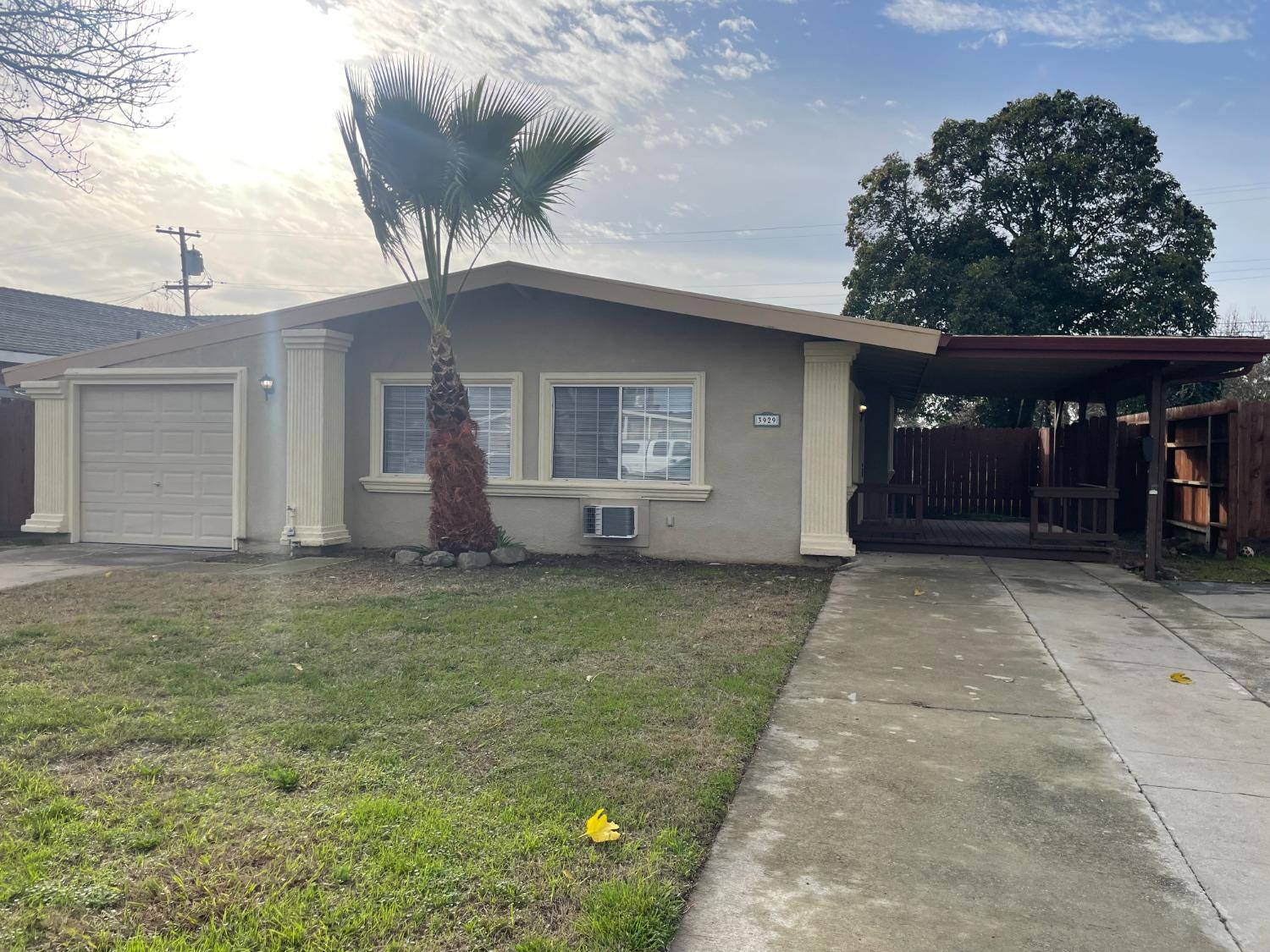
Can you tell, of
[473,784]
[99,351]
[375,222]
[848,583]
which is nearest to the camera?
[473,784]

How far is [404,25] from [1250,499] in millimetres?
11383

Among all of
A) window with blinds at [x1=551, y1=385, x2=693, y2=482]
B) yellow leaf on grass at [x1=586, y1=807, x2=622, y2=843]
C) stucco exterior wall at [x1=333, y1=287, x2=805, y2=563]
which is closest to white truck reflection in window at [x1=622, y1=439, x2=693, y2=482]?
window with blinds at [x1=551, y1=385, x2=693, y2=482]

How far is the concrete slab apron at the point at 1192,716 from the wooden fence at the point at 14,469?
1338 centimetres

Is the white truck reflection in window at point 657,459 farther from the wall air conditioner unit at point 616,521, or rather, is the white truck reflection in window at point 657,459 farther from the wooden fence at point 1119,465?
the wooden fence at point 1119,465

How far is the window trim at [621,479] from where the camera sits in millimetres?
10383

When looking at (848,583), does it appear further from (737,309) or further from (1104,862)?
(1104,862)

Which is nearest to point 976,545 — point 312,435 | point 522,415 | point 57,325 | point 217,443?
point 522,415

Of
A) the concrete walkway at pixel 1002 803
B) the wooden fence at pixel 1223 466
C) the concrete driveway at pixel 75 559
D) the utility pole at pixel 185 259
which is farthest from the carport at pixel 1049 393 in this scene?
the utility pole at pixel 185 259

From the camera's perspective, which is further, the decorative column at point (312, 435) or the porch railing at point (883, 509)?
the porch railing at point (883, 509)

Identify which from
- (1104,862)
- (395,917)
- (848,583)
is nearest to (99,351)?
(848,583)

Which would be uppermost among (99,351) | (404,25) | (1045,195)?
(1045,195)

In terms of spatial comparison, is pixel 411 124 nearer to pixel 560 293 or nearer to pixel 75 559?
pixel 560 293

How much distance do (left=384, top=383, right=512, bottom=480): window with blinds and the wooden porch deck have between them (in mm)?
4902

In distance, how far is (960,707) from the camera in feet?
16.2
